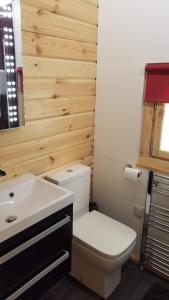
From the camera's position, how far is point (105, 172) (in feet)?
7.36

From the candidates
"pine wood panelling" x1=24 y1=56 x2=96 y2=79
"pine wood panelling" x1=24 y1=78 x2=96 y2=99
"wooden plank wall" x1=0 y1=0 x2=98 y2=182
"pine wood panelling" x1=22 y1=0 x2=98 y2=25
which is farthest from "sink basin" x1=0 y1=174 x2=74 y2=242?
"pine wood panelling" x1=22 y1=0 x2=98 y2=25

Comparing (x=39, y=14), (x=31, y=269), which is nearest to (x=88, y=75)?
(x=39, y=14)

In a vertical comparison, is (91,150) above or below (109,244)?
above

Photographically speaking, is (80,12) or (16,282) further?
(80,12)

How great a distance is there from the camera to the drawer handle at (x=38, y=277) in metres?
1.26

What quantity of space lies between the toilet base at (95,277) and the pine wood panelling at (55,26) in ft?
5.29

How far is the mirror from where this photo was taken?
1.38 metres

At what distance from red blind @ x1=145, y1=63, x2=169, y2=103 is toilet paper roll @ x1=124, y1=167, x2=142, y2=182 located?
1.83 ft

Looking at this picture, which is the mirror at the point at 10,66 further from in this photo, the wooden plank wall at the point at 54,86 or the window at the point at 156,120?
the window at the point at 156,120

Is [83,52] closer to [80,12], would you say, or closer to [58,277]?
[80,12]

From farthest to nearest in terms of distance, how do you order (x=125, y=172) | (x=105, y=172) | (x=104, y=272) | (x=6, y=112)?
(x=105, y=172) < (x=125, y=172) < (x=104, y=272) < (x=6, y=112)

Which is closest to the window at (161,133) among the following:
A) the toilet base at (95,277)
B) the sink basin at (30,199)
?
the sink basin at (30,199)

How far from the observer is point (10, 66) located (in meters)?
1.43

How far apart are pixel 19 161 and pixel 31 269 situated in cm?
67
